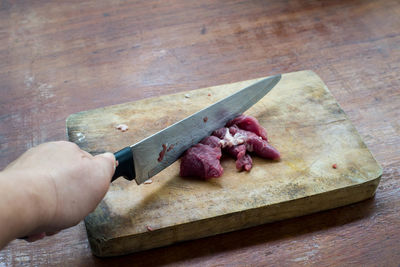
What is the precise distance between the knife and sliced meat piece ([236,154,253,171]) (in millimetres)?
249

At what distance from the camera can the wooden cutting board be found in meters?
2.06

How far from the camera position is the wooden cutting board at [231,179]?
2.06 metres

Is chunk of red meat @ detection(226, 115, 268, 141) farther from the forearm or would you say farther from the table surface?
the forearm

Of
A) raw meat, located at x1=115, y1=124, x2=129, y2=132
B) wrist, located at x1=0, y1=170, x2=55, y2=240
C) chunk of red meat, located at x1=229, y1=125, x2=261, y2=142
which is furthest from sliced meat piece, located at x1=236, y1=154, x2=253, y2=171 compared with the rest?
wrist, located at x1=0, y1=170, x2=55, y2=240

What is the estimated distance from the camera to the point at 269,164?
7.54 feet

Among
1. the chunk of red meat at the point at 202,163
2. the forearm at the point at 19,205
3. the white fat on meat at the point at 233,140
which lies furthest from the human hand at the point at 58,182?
the white fat on meat at the point at 233,140

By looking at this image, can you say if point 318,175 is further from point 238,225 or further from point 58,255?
point 58,255

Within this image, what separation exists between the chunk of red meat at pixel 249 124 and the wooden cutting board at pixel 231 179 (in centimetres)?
9

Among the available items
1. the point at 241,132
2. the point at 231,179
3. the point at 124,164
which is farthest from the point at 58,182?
the point at 241,132

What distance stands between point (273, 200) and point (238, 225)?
0.70 ft

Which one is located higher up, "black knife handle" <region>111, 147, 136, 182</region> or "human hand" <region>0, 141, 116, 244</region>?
"human hand" <region>0, 141, 116, 244</region>

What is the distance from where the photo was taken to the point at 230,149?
7.58 feet

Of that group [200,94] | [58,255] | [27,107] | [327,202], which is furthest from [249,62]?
[58,255]

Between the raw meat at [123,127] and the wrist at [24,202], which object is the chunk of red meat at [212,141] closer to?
the raw meat at [123,127]
